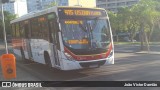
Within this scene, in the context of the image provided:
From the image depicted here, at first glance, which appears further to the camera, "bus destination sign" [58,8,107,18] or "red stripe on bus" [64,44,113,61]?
"bus destination sign" [58,8,107,18]

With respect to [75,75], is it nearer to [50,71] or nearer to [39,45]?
[50,71]

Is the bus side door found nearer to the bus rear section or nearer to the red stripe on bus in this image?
the bus rear section

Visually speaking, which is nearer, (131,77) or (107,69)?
(131,77)

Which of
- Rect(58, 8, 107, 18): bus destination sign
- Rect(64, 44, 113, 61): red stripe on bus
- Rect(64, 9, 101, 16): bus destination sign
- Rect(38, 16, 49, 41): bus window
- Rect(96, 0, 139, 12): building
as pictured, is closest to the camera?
Rect(64, 44, 113, 61): red stripe on bus

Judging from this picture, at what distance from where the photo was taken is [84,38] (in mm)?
12883

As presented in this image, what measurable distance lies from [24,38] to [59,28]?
675cm

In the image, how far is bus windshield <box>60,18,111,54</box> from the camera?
41.8ft

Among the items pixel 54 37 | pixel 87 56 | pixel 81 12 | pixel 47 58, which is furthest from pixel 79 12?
pixel 47 58

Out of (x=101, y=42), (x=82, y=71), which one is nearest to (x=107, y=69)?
(x=82, y=71)

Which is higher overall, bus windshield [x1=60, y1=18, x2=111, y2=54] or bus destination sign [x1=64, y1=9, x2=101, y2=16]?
bus destination sign [x1=64, y1=9, x2=101, y2=16]

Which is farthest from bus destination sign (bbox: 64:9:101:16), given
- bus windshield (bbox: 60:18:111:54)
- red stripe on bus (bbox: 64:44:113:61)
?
red stripe on bus (bbox: 64:44:113:61)

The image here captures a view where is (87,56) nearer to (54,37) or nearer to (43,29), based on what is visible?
(54,37)

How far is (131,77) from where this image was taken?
473 inches

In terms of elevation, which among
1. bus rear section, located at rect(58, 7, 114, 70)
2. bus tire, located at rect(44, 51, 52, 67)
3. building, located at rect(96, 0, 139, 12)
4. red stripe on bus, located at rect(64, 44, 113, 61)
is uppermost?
bus rear section, located at rect(58, 7, 114, 70)
